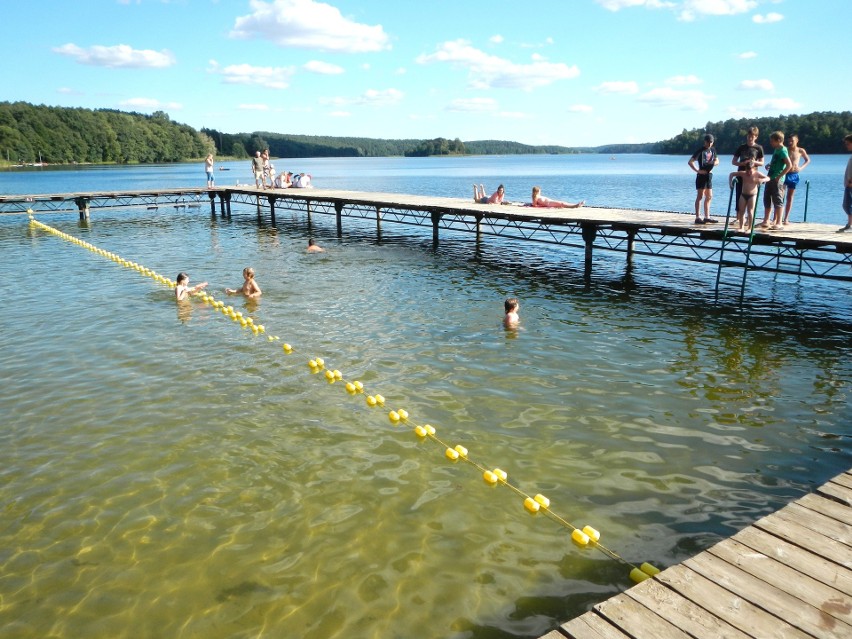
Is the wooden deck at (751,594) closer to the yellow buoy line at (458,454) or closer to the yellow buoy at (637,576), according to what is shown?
the yellow buoy at (637,576)

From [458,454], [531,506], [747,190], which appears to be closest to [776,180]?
[747,190]

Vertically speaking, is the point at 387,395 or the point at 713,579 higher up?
the point at 713,579

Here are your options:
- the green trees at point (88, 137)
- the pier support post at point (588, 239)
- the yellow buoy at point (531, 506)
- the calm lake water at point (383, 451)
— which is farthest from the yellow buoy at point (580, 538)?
the green trees at point (88, 137)

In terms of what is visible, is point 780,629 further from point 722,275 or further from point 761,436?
point 722,275

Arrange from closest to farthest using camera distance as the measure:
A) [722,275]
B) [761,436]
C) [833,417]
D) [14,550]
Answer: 1. [14,550]
2. [761,436]
3. [833,417]
4. [722,275]

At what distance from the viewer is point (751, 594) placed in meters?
3.86

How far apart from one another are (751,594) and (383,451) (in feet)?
14.8

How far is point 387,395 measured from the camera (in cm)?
916

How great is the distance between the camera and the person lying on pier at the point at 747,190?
526 inches

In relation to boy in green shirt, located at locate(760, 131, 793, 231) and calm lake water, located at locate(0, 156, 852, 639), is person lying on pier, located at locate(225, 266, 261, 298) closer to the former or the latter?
calm lake water, located at locate(0, 156, 852, 639)

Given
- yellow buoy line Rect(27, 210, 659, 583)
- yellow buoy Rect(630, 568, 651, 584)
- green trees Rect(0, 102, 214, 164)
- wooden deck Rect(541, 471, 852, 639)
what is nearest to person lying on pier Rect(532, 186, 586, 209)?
yellow buoy line Rect(27, 210, 659, 583)

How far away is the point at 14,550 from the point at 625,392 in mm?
7829

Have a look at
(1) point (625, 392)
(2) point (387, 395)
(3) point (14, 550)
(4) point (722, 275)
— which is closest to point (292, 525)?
(3) point (14, 550)

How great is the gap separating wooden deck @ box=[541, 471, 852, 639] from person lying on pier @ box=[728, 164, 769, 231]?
10672 mm
